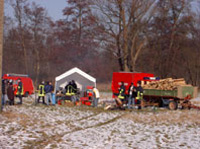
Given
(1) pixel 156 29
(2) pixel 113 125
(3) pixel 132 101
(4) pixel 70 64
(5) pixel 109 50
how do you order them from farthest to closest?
(4) pixel 70 64 < (1) pixel 156 29 < (5) pixel 109 50 < (3) pixel 132 101 < (2) pixel 113 125

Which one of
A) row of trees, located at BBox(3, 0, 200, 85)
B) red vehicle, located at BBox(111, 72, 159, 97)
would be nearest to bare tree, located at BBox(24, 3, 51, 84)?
row of trees, located at BBox(3, 0, 200, 85)

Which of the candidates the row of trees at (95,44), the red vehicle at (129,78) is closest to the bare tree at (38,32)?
the row of trees at (95,44)

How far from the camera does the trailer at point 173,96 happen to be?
72.2ft

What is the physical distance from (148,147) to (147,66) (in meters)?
40.2

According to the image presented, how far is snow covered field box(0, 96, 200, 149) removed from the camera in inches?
414

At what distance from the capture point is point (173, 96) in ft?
72.4

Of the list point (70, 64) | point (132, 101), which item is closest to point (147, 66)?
point (70, 64)

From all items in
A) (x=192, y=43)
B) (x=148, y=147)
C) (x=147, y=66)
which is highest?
(x=192, y=43)

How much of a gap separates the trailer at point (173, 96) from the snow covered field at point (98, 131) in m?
4.10

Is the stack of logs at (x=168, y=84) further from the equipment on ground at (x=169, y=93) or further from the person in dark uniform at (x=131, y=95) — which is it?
the person in dark uniform at (x=131, y=95)

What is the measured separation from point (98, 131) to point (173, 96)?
401 inches

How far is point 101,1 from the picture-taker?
32906mm

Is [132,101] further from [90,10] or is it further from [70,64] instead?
[70,64]

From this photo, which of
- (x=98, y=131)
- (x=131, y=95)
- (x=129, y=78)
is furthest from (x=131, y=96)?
(x=98, y=131)
